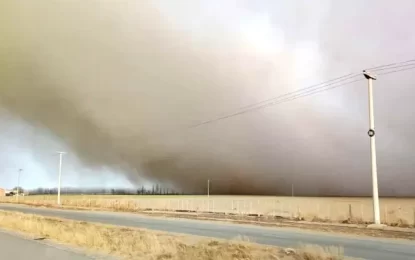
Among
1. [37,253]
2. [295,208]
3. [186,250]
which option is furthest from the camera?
[295,208]

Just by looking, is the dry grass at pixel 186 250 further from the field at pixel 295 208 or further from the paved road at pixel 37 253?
the field at pixel 295 208

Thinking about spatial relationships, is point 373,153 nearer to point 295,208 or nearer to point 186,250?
point 186,250

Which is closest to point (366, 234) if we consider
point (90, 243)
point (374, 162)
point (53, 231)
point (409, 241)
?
point (409, 241)

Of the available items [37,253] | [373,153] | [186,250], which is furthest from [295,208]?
[37,253]

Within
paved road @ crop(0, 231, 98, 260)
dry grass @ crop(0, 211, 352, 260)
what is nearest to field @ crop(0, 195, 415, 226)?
dry grass @ crop(0, 211, 352, 260)

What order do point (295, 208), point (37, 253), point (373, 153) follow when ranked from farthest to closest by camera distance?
1. point (295, 208)
2. point (373, 153)
3. point (37, 253)

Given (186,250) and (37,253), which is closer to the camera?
(37,253)

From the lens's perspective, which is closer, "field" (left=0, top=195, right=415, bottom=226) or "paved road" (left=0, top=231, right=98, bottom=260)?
"paved road" (left=0, top=231, right=98, bottom=260)

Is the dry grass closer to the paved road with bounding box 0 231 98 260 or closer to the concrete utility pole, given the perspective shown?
the paved road with bounding box 0 231 98 260

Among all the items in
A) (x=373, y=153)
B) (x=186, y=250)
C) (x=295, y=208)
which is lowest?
(x=295, y=208)

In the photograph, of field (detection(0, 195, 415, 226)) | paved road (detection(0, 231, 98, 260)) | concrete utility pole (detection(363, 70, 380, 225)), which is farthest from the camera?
field (detection(0, 195, 415, 226))

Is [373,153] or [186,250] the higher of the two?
[373,153]

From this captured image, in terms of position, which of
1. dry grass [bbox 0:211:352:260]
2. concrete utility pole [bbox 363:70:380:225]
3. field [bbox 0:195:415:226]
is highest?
concrete utility pole [bbox 363:70:380:225]

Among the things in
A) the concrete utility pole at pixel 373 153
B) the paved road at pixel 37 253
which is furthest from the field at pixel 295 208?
the paved road at pixel 37 253
